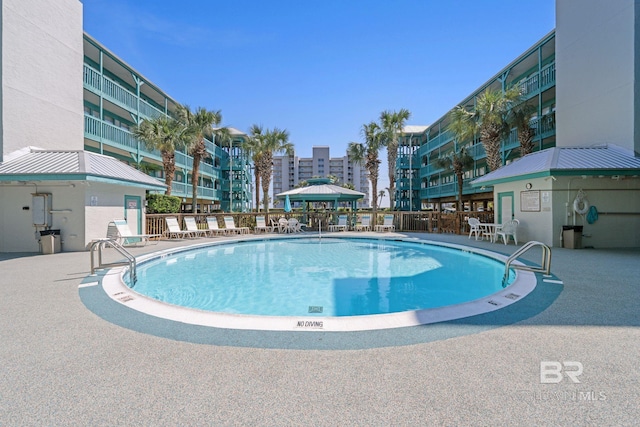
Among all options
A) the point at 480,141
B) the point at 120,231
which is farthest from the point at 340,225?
the point at 480,141

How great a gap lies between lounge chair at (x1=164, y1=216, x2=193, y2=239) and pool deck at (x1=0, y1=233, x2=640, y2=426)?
34.8 feet

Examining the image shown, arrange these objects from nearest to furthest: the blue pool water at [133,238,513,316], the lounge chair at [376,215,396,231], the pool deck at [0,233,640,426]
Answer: the pool deck at [0,233,640,426] → the blue pool water at [133,238,513,316] → the lounge chair at [376,215,396,231]

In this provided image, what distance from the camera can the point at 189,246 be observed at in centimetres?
1208

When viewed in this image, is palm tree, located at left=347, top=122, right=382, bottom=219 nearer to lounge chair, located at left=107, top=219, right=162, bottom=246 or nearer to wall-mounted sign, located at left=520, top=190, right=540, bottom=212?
wall-mounted sign, located at left=520, top=190, right=540, bottom=212

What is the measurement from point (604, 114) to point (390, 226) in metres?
11.0

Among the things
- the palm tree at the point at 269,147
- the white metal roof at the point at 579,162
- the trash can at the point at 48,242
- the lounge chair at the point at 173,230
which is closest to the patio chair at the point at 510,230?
the white metal roof at the point at 579,162

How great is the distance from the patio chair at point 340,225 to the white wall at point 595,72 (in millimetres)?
12134

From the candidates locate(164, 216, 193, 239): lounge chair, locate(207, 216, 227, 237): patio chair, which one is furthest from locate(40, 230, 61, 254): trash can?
locate(207, 216, 227, 237): patio chair

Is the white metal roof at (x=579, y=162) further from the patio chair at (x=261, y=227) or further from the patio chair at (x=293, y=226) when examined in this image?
the patio chair at (x=261, y=227)

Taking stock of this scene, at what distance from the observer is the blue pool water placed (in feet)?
19.2

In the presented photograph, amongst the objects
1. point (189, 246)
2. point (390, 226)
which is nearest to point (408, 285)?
point (189, 246)

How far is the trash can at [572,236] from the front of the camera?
1059cm

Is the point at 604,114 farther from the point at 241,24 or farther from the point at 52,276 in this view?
the point at 52,276

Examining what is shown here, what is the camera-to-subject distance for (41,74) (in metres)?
11.8
